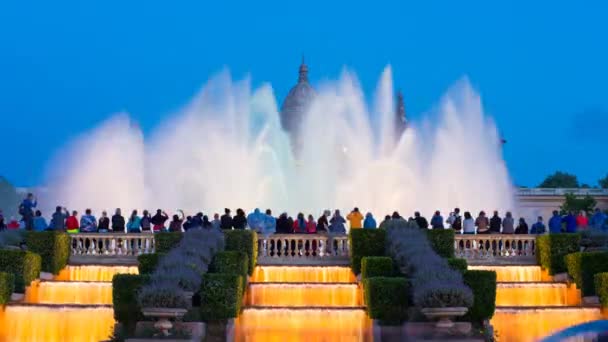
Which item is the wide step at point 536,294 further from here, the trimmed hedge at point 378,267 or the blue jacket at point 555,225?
the blue jacket at point 555,225

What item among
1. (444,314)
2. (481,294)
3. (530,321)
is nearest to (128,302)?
(444,314)

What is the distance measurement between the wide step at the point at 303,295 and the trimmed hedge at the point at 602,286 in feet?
19.7

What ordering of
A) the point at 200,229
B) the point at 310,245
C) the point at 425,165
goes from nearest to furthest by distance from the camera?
the point at 200,229
the point at 310,245
the point at 425,165

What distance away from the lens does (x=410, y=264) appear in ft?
81.1

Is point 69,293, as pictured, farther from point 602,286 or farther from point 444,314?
point 602,286

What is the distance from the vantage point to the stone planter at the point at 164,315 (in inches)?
810

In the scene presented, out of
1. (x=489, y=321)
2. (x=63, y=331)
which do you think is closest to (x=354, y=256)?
(x=489, y=321)

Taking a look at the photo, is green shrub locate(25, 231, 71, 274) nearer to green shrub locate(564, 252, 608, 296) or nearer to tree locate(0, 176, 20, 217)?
green shrub locate(564, 252, 608, 296)

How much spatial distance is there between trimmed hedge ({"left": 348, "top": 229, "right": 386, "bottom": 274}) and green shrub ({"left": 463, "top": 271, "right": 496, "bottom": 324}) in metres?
A: 5.30

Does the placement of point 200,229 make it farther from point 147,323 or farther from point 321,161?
point 321,161

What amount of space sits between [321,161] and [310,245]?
17.4m

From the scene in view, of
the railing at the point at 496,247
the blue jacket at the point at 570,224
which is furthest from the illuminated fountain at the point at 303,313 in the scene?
the blue jacket at the point at 570,224

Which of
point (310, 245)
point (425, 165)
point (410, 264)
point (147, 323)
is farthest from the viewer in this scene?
point (425, 165)

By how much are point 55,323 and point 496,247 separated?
13.7 metres
